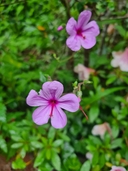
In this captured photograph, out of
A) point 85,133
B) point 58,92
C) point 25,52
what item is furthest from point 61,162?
point 25,52

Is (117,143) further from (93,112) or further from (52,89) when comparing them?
(52,89)

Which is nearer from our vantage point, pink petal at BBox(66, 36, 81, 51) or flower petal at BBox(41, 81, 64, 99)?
flower petal at BBox(41, 81, 64, 99)

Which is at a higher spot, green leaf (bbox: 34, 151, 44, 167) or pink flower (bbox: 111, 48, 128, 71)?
pink flower (bbox: 111, 48, 128, 71)

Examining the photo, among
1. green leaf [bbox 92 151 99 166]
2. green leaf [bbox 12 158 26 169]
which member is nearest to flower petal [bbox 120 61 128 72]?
green leaf [bbox 92 151 99 166]

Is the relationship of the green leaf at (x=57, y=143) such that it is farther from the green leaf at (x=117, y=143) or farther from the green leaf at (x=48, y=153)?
the green leaf at (x=117, y=143)

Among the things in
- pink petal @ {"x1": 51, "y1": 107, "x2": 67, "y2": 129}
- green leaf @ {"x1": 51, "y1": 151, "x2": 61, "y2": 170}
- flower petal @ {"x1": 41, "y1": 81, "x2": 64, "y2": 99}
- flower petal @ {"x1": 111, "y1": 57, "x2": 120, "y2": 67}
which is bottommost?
green leaf @ {"x1": 51, "y1": 151, "x2": 61, "y2": 170}

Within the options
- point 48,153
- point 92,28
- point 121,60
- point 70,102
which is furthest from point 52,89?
point 121,60

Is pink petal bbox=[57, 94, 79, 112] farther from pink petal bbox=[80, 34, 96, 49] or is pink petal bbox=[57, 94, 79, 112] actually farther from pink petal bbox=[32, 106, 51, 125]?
pink petal bbox=[80, 34, 96, 49]
